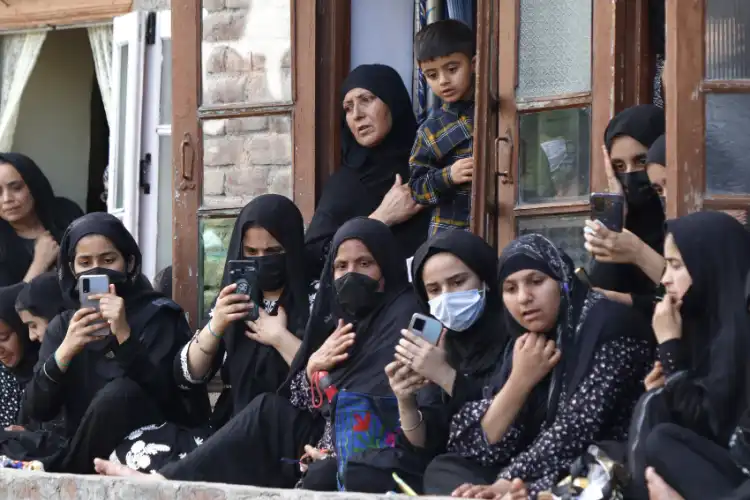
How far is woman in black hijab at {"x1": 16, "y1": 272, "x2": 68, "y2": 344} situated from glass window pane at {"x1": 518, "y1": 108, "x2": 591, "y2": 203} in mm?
2033

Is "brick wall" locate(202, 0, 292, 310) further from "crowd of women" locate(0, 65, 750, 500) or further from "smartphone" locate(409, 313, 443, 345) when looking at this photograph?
"smartphone" locate(409, 313, 443, 345)

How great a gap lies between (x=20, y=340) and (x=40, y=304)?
0.27 m

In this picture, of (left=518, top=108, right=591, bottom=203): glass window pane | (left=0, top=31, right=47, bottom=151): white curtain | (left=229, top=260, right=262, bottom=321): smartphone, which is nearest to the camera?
(left=229, top=260, right=262, bottom=321): smartphone

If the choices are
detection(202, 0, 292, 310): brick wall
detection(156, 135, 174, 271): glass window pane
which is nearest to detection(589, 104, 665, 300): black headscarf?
detection(202, 0, 292, 310): brick wall

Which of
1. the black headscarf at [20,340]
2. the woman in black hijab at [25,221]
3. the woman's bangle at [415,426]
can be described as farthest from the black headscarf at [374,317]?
the woman in black hijab at [25,221]

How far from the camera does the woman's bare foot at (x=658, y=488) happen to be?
198 inches

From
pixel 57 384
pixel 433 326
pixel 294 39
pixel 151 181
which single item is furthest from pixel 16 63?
pixel 433 326

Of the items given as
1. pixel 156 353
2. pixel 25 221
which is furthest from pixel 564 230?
pixel 25 221

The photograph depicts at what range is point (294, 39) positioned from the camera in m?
8.26

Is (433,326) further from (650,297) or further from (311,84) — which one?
(311,84)

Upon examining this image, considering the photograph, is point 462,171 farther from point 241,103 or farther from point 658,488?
point 658,488

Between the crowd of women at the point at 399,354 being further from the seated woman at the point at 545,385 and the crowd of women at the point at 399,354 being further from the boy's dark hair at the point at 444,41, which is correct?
the boy's dark hair at the point at 444,41

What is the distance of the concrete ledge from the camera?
5.81 m

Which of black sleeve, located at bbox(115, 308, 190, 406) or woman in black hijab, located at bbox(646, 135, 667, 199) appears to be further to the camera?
black sleeve, located at bbox(115, 308, 190, 406)
